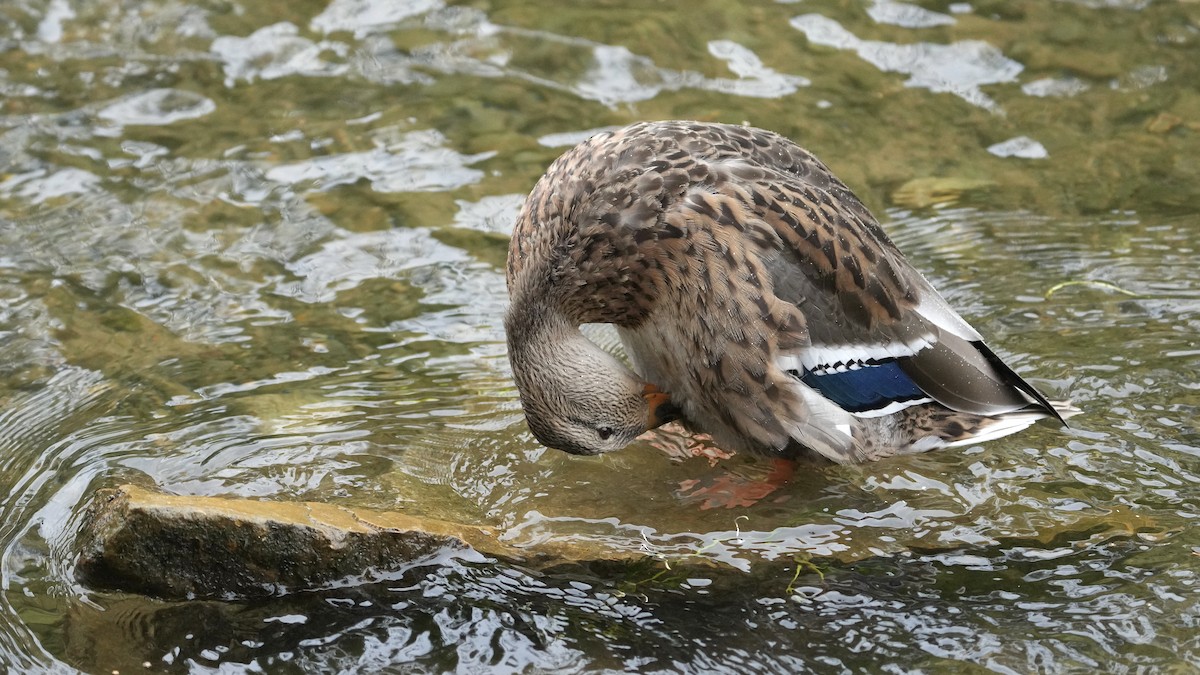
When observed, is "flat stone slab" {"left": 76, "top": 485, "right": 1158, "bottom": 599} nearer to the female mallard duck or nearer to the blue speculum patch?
the female mallard duck

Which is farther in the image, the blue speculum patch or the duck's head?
the blue speculum patch

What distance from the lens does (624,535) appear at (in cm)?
531

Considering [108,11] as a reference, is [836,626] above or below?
below

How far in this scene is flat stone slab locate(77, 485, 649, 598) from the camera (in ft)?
15.3

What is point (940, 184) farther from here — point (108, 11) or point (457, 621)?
point (108, 11)

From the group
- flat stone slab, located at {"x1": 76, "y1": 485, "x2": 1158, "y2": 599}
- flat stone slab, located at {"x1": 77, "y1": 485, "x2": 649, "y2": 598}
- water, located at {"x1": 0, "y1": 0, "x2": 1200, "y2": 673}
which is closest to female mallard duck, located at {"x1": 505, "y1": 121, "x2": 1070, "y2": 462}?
water, located at {"x1": 0, "y1": 0, "x2": 1200, "y2": 673}

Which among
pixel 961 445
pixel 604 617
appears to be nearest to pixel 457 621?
Answer: pixel 604 617

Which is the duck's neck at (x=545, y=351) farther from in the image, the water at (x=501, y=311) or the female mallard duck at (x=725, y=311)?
the water at (x=501, y=311)

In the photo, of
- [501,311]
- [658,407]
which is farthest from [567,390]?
[501,311]

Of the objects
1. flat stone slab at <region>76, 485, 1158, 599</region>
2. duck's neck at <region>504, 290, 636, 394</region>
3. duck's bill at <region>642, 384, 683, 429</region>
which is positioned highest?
duck's neck at <region>504, 290, 636, 394</region>

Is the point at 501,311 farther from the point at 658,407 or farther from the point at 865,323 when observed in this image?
the point at 865,323

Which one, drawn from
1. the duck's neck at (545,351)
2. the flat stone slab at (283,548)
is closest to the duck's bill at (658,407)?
the duck's neck at (545,351)

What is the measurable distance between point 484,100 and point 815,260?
387 cm

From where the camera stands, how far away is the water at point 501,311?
475 cm
